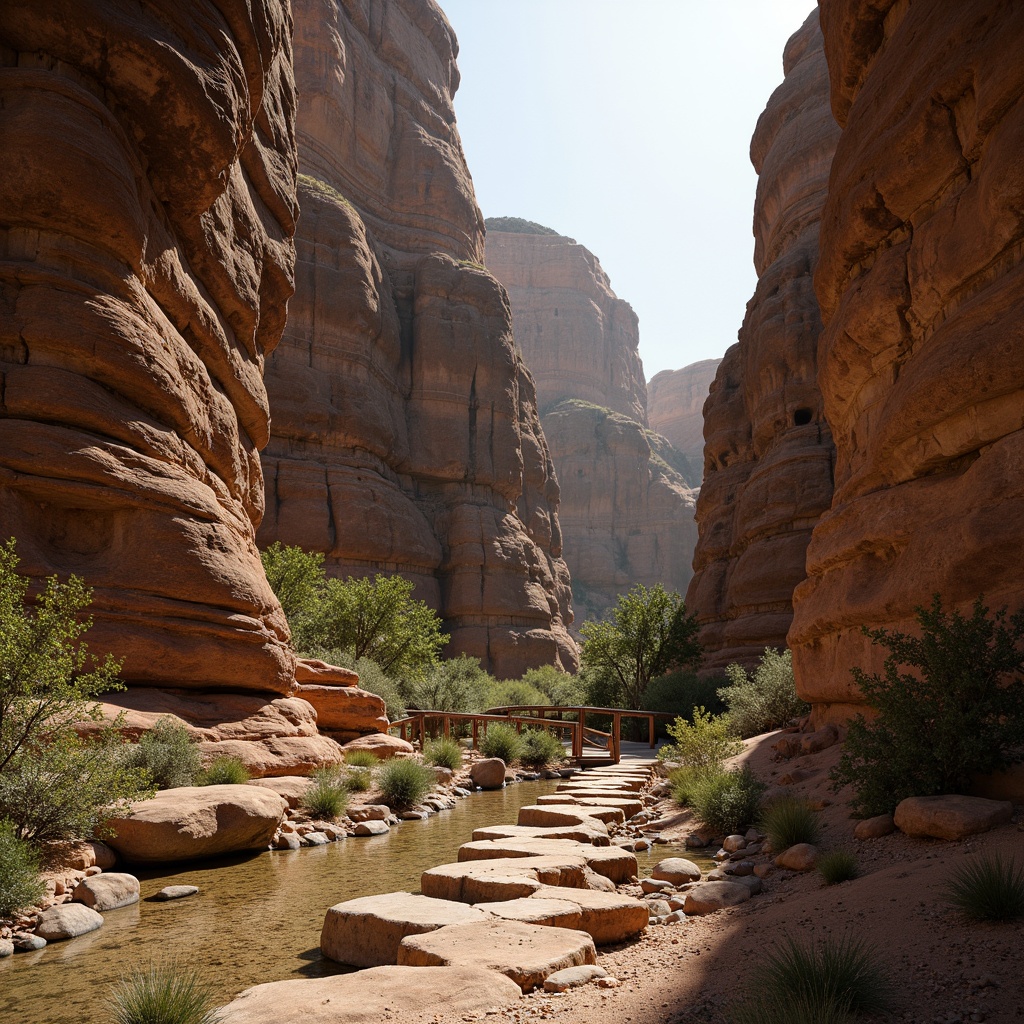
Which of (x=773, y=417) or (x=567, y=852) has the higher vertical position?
(x=773, y=417)

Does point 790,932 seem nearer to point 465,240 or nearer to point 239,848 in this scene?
point 239,848

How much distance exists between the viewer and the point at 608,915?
18.7 ft

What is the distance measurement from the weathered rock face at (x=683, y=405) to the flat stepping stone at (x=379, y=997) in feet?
391

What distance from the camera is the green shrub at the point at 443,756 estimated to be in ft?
57.0

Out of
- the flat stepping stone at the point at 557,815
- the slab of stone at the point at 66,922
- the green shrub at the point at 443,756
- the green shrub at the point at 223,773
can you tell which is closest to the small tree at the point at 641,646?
the green shrub at the point at 443,756

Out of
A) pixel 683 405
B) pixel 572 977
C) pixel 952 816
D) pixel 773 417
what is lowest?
pixel 572 977

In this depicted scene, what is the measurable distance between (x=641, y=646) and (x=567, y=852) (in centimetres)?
2352

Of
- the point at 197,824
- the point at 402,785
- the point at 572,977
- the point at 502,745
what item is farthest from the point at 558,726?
the point at 572,977

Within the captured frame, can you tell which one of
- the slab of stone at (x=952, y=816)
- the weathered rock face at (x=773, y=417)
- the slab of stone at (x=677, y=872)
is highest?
the weathered rock face at (x=773, y=417)

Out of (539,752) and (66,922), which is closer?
(66,922)

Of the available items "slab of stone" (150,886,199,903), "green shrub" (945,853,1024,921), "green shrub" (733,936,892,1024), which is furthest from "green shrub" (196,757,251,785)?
"green shrub" (945,853,1024,921)

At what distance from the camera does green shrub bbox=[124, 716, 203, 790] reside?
10086 mm

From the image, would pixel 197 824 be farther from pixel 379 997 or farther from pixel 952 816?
pixel 952 816

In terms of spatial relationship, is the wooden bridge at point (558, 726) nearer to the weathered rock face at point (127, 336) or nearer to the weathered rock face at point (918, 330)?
the weathered rock face at point (918, 330)
